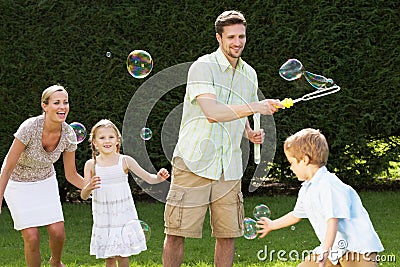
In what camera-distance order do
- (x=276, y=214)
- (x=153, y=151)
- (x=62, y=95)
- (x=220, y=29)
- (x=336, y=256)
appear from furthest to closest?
1. (x=153, y=151)
2. (x=276, y=214)
3. (x=62, y=95)
4. (x=220, y=29)
5. (x=336, y=256)

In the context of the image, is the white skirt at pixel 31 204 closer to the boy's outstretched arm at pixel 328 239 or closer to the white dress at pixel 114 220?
the white dress at pixel 114 220

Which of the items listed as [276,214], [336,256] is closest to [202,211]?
[336,256]

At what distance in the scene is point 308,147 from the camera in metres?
4.00

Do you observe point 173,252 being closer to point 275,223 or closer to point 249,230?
point 249,230

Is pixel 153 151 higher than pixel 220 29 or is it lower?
lower

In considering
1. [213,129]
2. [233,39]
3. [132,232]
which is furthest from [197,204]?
[233,39]

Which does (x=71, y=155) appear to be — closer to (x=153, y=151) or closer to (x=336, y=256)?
(x=336, y=256)

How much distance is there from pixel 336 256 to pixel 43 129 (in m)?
2.12

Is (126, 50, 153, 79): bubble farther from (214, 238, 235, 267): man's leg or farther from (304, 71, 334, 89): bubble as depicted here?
(214, 238, 235, 267): man's leg

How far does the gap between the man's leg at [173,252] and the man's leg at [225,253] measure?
0.24 metres

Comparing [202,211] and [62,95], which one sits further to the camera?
[62,95]

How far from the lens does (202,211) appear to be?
181 inches

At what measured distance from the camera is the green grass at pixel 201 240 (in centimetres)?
575

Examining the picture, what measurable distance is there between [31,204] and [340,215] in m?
2.11
